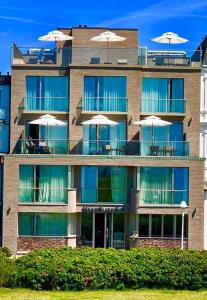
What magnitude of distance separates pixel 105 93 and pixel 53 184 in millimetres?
6442

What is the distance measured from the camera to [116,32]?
51.3 meters

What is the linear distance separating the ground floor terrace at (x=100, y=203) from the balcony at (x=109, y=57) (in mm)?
6280

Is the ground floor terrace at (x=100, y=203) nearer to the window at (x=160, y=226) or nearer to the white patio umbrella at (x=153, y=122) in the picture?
the window at (x=160, y=226)

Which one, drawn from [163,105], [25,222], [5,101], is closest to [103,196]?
[25,222]

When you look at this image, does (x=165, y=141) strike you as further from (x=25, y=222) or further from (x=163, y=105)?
(x=25, y=222)

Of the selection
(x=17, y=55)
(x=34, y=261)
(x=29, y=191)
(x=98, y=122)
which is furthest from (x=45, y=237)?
(x=34, y=261)

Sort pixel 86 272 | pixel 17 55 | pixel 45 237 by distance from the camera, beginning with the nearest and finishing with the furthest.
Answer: pixel 86 272, pixel 45 237, pixel 17 55

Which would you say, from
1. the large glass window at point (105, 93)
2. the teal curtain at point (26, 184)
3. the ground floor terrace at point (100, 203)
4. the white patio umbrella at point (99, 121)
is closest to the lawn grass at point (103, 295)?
the ground floor terrace at point (100, 203)

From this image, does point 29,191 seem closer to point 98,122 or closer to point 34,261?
point 98,122

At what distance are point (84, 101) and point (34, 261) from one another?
20882 millimetres

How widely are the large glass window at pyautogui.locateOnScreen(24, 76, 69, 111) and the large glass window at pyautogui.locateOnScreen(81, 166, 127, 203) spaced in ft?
15.5

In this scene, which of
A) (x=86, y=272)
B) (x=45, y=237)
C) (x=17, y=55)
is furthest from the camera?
(x=17, y=55)

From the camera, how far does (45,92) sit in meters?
48.2

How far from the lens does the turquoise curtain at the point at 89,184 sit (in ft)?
152
